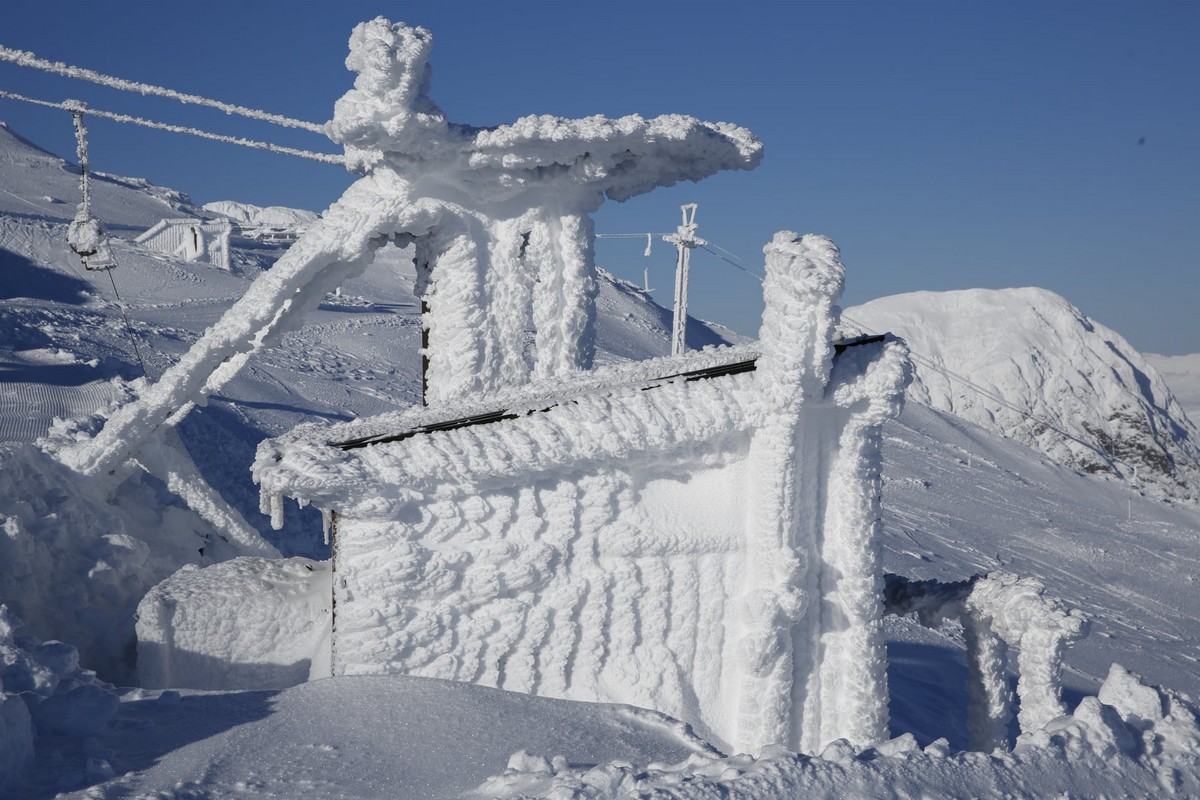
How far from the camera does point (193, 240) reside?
22781mm

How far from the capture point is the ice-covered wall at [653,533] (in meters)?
3.77

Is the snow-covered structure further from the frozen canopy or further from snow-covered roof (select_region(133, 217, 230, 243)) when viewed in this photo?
the frozen canopy

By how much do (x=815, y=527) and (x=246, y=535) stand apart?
361 cm

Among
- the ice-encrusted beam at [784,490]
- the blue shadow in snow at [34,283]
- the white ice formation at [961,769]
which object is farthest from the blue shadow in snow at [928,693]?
the blue shadow in snow at [34,283]

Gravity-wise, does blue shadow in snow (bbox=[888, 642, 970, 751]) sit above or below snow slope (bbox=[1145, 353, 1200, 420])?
below

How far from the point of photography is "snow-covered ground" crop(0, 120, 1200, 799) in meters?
2.71

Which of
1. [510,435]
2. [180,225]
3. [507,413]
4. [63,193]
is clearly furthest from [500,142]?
[63,193]

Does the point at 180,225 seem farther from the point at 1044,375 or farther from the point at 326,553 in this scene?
the point at 1044,375

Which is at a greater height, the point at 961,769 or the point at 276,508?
the point at 276,508

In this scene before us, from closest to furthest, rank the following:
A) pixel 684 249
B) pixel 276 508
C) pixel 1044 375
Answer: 1. pixel 276 508
2. pixel 684 249
3. pixel 1044 375

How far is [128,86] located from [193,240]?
739 inches

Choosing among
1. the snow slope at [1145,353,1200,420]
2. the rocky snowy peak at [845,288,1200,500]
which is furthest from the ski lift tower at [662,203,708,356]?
the snow slope at [1145,353,1200,420]

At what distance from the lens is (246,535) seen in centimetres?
614

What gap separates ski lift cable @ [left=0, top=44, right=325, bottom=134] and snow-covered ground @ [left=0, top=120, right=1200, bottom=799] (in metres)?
1.97
